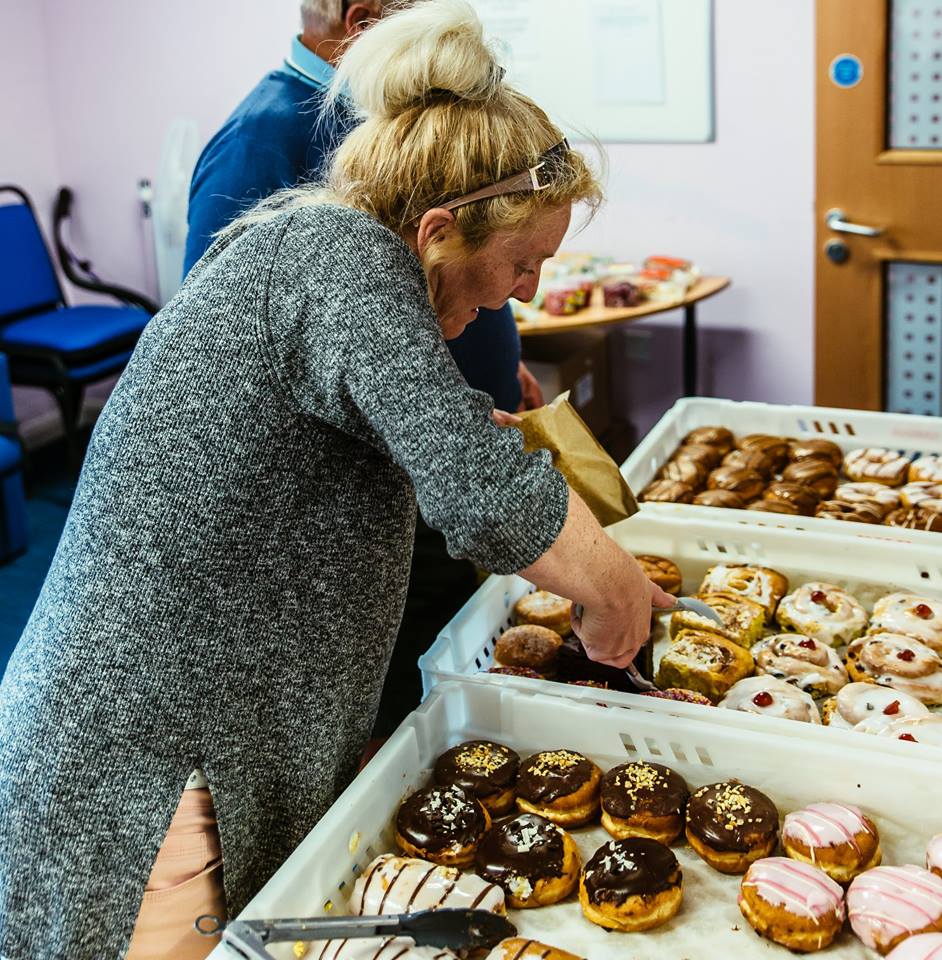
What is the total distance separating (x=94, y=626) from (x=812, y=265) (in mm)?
3051

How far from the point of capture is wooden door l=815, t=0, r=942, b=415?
9.37 feet

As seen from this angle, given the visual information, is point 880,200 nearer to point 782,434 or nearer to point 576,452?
point 782,434

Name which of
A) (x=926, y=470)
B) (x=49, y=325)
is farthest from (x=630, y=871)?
(x=49, y=325)

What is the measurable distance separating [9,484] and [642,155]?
2378 mm

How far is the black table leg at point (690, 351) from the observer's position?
3621 mm

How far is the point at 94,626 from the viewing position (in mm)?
1121

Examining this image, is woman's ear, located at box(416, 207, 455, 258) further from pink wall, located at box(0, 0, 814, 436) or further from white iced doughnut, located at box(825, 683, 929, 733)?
pink wall, located at box(0, 0, 814, 436)

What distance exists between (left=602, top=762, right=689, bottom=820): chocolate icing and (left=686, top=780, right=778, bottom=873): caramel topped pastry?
24mm

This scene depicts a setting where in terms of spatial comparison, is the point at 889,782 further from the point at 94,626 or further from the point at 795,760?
the point at 94,626

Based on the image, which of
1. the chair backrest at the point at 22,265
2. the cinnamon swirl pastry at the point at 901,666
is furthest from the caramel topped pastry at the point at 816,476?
the chair backrest at the point at 22,265

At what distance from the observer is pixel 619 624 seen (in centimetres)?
118

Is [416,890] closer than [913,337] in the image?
Yes

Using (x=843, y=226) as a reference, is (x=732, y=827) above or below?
below

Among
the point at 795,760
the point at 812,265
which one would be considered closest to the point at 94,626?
the point at 795,760
